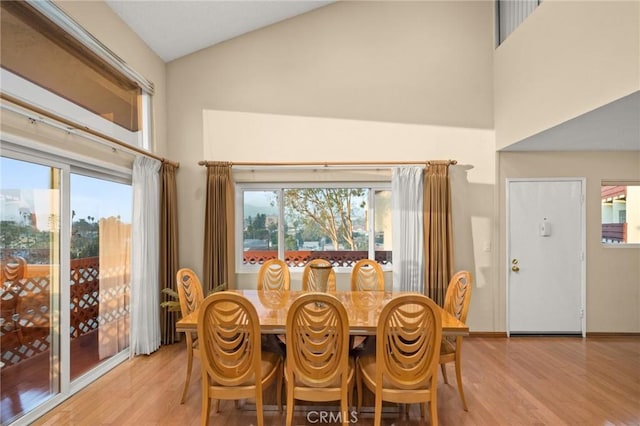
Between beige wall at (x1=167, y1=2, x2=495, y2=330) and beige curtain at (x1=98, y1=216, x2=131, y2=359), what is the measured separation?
2.60ft

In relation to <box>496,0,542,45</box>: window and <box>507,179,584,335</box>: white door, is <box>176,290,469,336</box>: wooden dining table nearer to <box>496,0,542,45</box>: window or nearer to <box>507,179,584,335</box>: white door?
<box>507,179,584,335</box>: white door

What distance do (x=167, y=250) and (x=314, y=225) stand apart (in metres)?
1.79

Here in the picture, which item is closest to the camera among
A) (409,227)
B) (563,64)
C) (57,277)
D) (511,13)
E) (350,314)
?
(350,314)

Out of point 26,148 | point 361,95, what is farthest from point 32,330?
point 361,95

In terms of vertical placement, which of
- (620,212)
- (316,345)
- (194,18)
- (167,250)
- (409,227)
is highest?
(194,18)

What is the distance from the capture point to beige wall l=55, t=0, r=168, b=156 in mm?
2822

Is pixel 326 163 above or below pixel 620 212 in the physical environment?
above

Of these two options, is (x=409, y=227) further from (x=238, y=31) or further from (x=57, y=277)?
(x=57, y=277)

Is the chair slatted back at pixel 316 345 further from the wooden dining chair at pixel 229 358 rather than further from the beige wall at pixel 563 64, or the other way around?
the beige wall at pixel 563 64

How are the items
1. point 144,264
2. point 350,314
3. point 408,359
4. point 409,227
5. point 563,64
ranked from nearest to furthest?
point 408,359, point 350,314, point 563,64, point 144,264, point 409,227

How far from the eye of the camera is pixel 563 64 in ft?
9.53

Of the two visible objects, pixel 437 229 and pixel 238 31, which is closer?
pixel 437 229

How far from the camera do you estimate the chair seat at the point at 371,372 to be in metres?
2.14

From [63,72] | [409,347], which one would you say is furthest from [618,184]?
[63,72]
